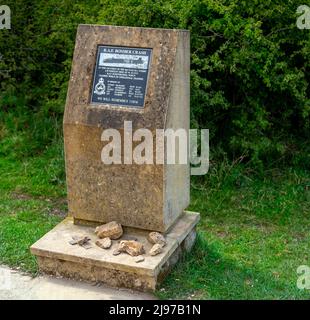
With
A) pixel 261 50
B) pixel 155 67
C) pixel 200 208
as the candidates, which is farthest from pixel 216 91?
pixel 155 67

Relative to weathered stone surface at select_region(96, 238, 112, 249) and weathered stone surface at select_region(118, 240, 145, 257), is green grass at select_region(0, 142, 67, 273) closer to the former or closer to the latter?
weathered stone surface at select_region(96, 238, 112, 249)

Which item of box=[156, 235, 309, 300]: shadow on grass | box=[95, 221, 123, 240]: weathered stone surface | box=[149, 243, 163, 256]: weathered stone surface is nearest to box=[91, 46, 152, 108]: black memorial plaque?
box=[95, 221, 123, 240]: weathered stone surface

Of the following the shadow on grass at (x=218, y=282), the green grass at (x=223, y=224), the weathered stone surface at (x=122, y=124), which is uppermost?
the weathered stone surface at (x=122, y=124)

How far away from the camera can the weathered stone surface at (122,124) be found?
14.5ft

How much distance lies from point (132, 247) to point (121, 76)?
1.19 meters

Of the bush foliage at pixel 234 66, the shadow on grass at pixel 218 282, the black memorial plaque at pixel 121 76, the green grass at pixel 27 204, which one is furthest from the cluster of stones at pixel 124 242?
the bush foliage at pixel 234 66

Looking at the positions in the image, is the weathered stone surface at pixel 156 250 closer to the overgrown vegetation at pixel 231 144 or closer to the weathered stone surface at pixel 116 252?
the weathered stone surface at pixel 116 252

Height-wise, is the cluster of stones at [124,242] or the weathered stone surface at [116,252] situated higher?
the cluster of stones at [124,242]

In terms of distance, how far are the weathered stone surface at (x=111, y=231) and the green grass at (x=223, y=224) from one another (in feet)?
1.58

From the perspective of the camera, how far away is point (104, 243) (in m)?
4.54

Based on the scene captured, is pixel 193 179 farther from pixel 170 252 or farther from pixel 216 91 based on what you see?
pixel 170 252

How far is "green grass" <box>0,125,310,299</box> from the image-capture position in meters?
4.59

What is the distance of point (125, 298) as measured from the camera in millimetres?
4316

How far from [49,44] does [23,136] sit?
1147 mm
